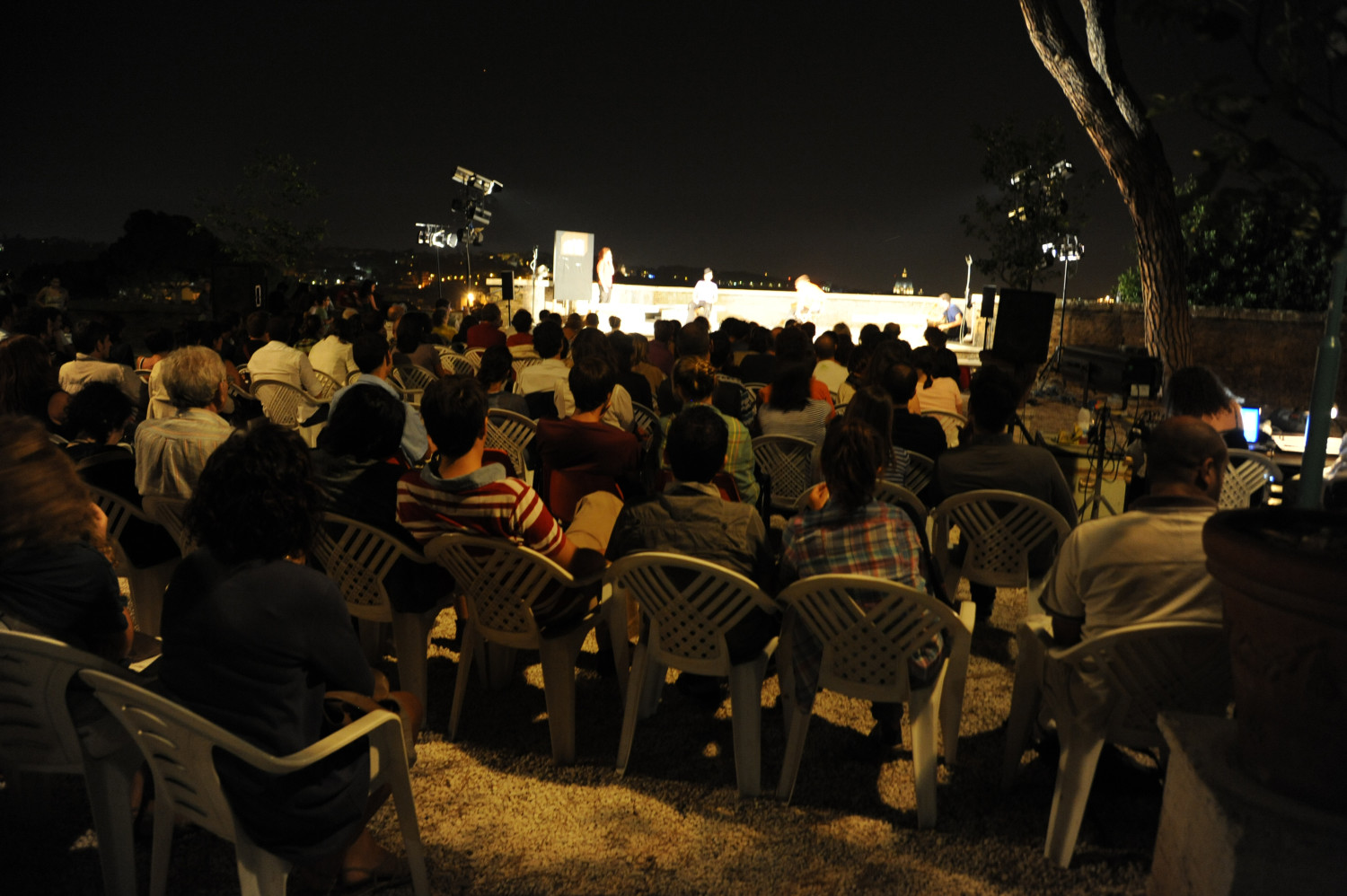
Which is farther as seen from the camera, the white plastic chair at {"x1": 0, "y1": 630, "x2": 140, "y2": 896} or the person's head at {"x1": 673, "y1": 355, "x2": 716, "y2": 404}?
the person's head at {"x1": 673, "y1": 355, "x2": 716, "y2": 404}

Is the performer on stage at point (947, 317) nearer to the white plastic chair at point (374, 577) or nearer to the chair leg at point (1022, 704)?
the chair leg at point (1022, 704)

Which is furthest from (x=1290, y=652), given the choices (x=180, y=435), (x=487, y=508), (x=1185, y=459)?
(x=180, y=435)

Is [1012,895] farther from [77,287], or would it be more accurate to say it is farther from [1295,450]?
[77,287]

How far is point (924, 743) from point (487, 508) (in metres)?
1.45

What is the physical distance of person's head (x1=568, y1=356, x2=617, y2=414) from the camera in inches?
138

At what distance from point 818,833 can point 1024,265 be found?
44.1 feet

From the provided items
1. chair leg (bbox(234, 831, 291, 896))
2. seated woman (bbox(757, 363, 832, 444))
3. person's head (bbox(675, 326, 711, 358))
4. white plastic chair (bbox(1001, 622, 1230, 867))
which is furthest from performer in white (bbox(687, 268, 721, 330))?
chair leg (bbox(234, 831, 291, 896))

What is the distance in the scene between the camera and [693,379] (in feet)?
14.1

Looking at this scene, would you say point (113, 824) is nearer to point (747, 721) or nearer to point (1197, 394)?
point (747, 721)

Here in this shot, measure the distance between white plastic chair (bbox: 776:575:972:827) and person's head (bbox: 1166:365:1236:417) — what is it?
2.03m

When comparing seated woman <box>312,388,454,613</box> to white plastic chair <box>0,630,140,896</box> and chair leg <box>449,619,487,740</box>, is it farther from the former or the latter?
white plastic chair <box>0,630,140,896</box>

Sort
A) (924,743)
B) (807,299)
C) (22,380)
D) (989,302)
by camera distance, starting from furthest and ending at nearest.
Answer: (807,299), (989,302), (22,380), (924,743)

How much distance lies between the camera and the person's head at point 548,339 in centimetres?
564

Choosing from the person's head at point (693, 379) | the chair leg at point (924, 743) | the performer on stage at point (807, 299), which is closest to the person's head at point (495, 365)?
the person's head at point (693, 379)
